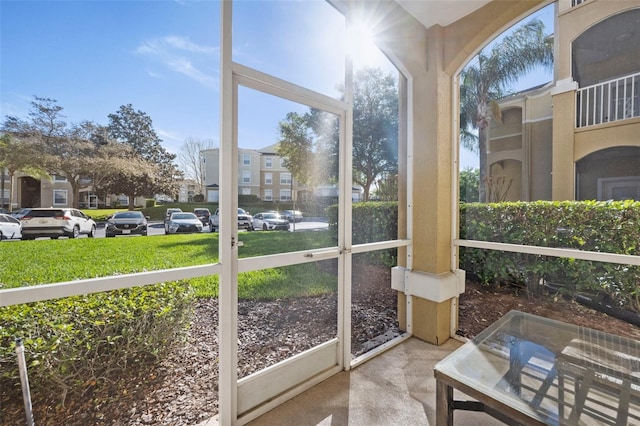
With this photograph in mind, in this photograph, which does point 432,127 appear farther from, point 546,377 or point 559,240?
point 546,377

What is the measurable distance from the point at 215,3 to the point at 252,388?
233 cm

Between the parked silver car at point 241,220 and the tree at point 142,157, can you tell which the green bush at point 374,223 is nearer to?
the parked silver car at point 241,220

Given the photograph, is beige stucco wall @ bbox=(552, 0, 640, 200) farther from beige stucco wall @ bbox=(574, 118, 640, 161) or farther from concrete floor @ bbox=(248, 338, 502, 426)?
concrete floor @ bbox=(248, 338, 502, 426)

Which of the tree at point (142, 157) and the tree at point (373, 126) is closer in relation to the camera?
the tree at point (142, 157)

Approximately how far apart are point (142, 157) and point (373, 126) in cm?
191

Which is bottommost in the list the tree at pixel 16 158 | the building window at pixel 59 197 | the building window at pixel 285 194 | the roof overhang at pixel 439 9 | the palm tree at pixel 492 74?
the building window at pixel 59 197

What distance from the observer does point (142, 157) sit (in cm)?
144

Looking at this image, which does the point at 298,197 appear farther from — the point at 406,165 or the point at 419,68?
the point at 419,68

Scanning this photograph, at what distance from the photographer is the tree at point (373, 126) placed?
2.49 meters

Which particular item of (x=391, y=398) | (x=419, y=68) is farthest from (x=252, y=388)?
(x=419, y=68)

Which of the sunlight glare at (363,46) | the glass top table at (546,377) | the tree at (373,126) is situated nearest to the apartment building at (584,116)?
the tree at (373,126)

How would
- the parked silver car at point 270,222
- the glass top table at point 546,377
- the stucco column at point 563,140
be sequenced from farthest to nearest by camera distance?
the stucco column at point 563,140 < the parked silver car at point 270,222 < the glass top table at point 546,377

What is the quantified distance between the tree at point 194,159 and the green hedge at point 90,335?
649mm

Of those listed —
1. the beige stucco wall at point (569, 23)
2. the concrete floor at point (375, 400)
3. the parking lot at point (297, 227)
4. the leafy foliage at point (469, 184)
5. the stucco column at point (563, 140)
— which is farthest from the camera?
the leafy foliage at point (469, 184)
